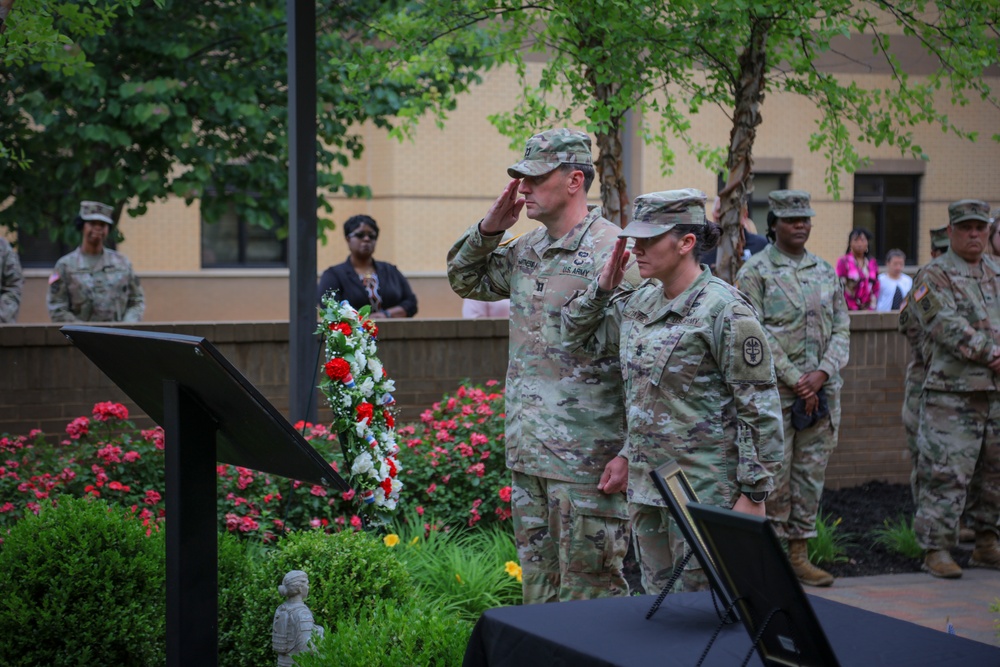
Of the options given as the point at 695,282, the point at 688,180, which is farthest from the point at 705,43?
the point at 688,180

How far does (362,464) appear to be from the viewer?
6.34 m

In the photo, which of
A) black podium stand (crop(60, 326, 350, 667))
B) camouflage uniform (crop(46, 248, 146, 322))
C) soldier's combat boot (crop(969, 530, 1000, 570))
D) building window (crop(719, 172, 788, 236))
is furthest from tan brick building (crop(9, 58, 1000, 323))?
black podium stand (crop(60, 326, 350, 667))

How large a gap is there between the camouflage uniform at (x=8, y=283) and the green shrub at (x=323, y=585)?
5621 millimetres

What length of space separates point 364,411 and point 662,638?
12.1 ft

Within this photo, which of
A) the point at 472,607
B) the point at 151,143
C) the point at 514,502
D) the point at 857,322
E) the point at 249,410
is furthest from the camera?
the point at 151,143

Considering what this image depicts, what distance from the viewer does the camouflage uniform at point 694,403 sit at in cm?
423

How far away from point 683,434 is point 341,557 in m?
1.53

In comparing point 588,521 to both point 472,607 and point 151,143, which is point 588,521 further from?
point 151,143

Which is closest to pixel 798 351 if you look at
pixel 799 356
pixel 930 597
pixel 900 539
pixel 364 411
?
pixel 799 356

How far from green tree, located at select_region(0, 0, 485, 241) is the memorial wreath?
16.9 feet

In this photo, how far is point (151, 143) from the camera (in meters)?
12.0

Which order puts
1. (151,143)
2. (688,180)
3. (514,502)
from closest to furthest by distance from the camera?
(514,502) < (151,143) < (688,180)

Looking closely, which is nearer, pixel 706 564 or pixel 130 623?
pixel 706 564

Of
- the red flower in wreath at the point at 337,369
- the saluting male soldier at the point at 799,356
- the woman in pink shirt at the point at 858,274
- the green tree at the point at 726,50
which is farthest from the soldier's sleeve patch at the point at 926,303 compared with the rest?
the woman in pink shirt at the point at 858,274
